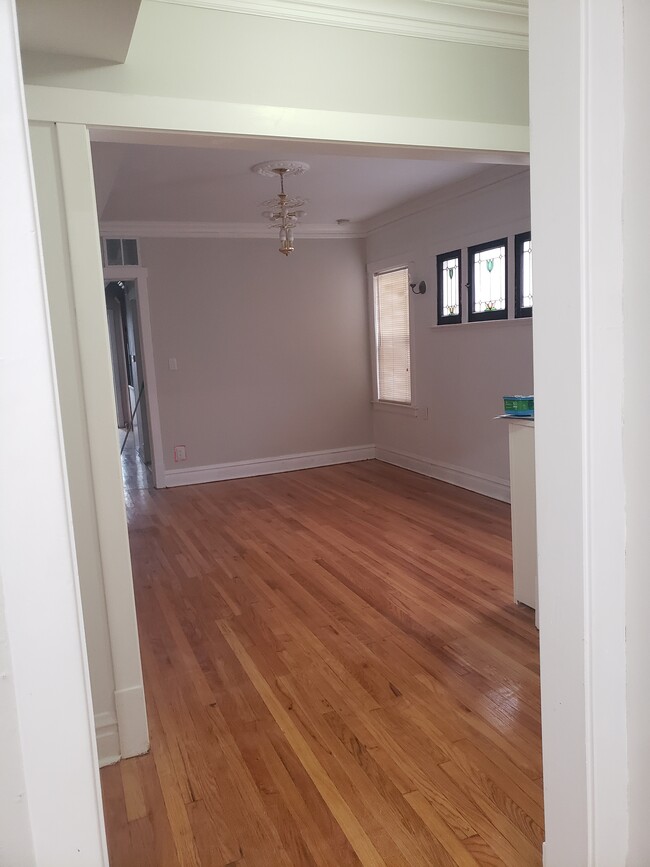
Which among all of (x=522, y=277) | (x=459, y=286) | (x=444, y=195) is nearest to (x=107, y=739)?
(x=522, y=277)

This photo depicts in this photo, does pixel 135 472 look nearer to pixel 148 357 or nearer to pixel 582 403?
pixel 148 357

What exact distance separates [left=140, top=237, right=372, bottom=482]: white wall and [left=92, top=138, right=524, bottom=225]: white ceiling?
499 millimetres

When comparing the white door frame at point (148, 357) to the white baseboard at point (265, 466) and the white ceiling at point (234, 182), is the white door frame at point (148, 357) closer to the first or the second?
the white baseboard at point (265, 466)

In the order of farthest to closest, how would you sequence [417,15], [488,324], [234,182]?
[488,324] < [234,182] < [417,15]

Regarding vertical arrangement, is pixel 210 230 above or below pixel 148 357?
above

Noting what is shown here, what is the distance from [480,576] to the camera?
3746 millimetres

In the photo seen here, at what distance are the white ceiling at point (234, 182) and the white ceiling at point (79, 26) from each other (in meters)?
1.53

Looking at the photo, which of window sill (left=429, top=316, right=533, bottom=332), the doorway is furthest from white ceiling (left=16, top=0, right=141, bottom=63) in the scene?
the doorway

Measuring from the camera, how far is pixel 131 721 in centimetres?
227

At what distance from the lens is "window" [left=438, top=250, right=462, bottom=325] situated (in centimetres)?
577

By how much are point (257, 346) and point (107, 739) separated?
197 inches

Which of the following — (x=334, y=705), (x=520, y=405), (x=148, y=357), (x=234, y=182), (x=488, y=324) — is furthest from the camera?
(x=148, y=357)

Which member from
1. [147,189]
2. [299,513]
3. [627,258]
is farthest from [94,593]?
[147,189]

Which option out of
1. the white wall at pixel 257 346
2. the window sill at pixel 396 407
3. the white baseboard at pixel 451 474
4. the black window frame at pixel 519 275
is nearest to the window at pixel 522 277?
the black window frame at pixel 519 275
